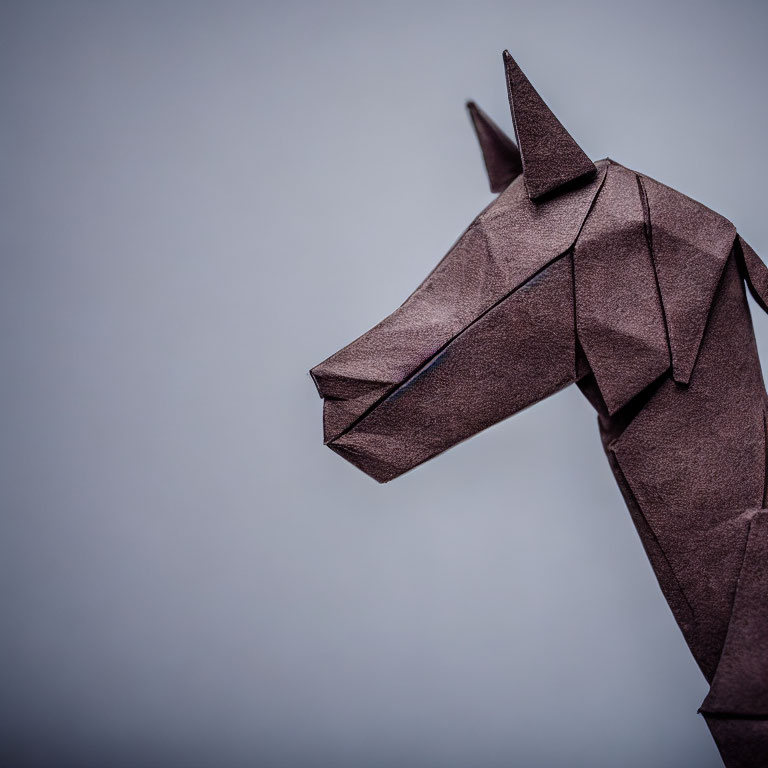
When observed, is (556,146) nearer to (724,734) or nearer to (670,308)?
(670,308)

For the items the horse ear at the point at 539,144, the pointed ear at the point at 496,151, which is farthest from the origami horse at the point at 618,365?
the pointed ear at the point at 496,151

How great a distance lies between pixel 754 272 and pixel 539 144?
0.28m

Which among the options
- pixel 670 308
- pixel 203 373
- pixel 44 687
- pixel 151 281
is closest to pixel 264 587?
pixel 203 373

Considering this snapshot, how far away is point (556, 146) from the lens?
2.29 feet

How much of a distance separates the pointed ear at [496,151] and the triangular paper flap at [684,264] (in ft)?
0.60

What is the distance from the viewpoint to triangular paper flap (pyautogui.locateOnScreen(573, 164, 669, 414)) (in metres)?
0.69

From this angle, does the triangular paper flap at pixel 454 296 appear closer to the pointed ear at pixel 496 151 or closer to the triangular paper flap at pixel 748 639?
the pointed ear at pixel 496 151

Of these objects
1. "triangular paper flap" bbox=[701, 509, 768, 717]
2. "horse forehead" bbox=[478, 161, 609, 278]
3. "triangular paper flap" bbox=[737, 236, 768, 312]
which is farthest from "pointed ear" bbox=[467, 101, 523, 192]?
"triangular paper flap" bbox=[701, 509, 768, 717]

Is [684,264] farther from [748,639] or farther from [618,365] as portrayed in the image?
[748,639]

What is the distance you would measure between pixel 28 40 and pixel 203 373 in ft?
2.50

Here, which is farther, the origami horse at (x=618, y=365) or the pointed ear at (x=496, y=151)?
the pointed ear at (x=496, y=151)

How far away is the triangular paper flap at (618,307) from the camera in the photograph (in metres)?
0.69

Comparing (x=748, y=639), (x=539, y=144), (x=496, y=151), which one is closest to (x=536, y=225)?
(x=539, y=144)

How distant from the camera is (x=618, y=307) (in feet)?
2.28
